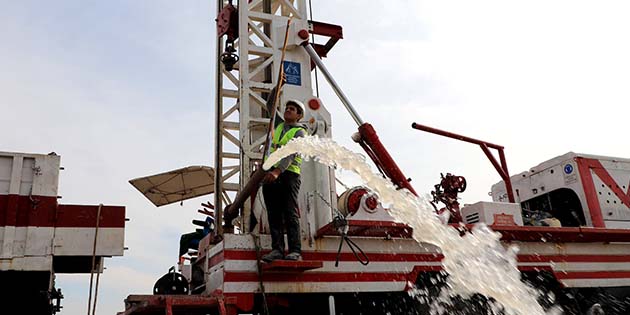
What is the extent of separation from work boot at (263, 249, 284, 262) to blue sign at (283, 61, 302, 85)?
1990mm

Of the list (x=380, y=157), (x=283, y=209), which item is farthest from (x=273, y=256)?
(x=380, y=157)

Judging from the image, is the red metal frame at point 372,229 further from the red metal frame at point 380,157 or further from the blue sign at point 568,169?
the blue sign at point 568,169

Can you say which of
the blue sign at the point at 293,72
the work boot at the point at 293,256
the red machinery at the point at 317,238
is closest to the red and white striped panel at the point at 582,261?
the red machinery at the point at 317,238

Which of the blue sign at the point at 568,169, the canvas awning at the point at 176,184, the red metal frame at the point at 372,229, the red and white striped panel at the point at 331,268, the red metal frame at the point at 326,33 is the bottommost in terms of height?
the red and white striped panel at the point at 331,268

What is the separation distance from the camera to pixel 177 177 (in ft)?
28.6

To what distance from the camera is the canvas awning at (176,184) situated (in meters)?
8.62

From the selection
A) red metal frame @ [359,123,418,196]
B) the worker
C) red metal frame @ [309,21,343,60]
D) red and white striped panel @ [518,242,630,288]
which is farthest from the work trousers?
red and white striped panel @ [518,242,630,288]

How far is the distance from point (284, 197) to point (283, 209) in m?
0.10

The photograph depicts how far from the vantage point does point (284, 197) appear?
4.79 meters

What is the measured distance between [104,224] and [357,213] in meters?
2.98

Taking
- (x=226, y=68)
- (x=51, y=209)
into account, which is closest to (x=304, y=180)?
(x=226, y=68)

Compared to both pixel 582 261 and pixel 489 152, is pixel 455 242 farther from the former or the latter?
pixel 489 152

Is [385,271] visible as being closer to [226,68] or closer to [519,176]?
[226,68]

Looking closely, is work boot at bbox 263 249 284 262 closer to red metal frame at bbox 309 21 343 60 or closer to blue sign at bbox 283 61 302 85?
blue sign at bbox 283 61 302 85
